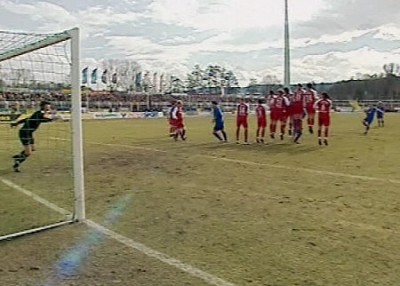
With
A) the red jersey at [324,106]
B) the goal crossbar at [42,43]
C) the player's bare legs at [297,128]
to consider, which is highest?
the goal crossbar at [42,43]

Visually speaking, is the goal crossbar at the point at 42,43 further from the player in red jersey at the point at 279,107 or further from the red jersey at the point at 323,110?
the player in red jersey at the point at 279,107

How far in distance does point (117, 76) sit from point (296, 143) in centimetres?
7127

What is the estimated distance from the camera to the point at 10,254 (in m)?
6.02

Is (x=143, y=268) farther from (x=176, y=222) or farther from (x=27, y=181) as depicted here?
(x=27, y=181)

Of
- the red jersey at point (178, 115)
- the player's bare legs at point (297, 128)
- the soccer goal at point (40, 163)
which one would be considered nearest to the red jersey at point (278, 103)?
the player's bare legs at point (297, 128)

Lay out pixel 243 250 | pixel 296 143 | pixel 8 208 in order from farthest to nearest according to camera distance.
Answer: pixel 296 143
pixel 8 208
pixel 243 250

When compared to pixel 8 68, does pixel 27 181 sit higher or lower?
lower

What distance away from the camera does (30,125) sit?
13.0m

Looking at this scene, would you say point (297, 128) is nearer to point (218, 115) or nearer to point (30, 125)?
point (218, 115)

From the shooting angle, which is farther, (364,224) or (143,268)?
(364,224)

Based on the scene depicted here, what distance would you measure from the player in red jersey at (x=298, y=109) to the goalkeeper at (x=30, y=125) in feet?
35.2

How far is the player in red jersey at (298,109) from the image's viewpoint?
20516 millimetres

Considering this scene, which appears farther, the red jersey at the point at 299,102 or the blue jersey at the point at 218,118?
the blue jersey at the point at 218,118

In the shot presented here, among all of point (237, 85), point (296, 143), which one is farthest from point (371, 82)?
point (296, 143)
